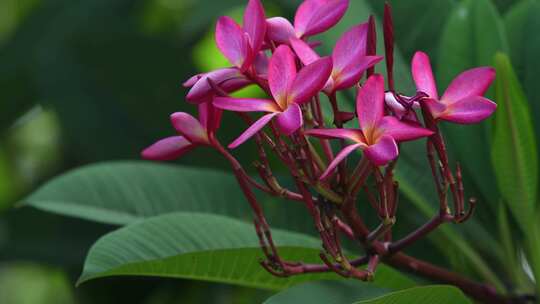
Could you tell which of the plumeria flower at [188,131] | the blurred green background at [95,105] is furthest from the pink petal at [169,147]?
the blurred green background at [95,105]

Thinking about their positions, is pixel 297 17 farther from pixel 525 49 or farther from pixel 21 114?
pixel 21 114

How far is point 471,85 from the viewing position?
657 millimetres

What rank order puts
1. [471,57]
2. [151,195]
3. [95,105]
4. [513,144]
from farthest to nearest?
[95,105] < [151,195] < [471,57] < [513,144]

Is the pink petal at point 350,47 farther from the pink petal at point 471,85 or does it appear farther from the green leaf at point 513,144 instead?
the green leaf at point 513,144

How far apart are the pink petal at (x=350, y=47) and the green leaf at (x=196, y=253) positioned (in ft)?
0.57

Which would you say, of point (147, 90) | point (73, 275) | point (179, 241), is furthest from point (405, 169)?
point (73, 275)

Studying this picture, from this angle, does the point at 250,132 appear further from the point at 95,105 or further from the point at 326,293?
the point at 95,105

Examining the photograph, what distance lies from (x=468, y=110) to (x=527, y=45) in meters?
0.33

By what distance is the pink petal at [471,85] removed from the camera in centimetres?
65

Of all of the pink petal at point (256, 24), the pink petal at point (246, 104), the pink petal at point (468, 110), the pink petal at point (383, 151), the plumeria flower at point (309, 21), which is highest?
the pink petal at point (256, 24)

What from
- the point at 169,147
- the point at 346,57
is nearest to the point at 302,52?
the point at 346,57

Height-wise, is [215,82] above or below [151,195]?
above

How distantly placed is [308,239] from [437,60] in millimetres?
262

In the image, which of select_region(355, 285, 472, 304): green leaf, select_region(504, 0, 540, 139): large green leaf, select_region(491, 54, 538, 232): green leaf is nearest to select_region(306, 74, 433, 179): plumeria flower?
select_region(355, 285, 472, 304): green leaf
